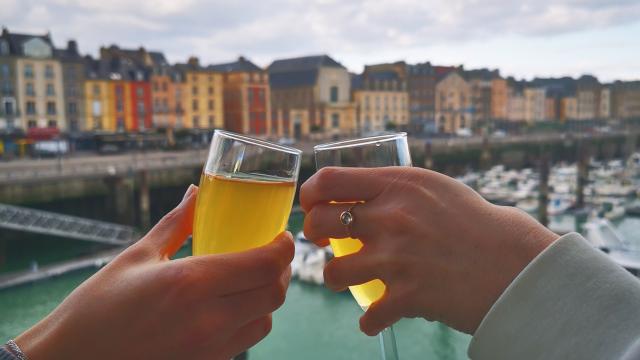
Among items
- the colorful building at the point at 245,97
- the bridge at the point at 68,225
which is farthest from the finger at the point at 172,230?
the colorful building at the point at 245,97

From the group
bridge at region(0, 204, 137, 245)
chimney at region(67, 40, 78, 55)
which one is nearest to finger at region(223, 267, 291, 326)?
bridge at region(0, 204, 137, 245)

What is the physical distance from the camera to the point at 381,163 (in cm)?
→ 106

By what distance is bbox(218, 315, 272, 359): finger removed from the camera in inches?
35.2

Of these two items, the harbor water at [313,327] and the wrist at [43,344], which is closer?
the wrist at [43,344]

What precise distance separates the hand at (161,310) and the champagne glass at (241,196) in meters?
0.08

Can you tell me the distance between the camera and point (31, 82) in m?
33.2

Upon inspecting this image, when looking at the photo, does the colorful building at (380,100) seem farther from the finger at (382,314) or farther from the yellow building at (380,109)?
the finger at (382,314)

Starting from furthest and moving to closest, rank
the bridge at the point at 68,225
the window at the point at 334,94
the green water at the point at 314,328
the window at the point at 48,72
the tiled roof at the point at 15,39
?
the window at the point at 334,94 → the window at the point at 48,72 → the tiled roof at the point at 15,39 → the bridge at the point at 68,225 → the green water at the point at 314,328

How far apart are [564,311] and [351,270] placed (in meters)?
0.31

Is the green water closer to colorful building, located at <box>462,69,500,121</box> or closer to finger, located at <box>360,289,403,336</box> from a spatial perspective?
finger, located at <box>360,289,403,336</box>

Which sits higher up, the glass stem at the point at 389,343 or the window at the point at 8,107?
the window at the point at 8,107

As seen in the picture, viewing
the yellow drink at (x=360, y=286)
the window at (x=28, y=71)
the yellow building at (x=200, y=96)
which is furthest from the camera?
the yellow building at (x=200, y=96)

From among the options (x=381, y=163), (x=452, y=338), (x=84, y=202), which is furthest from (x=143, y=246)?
(x=84, y=202)

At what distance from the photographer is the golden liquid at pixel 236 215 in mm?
976
